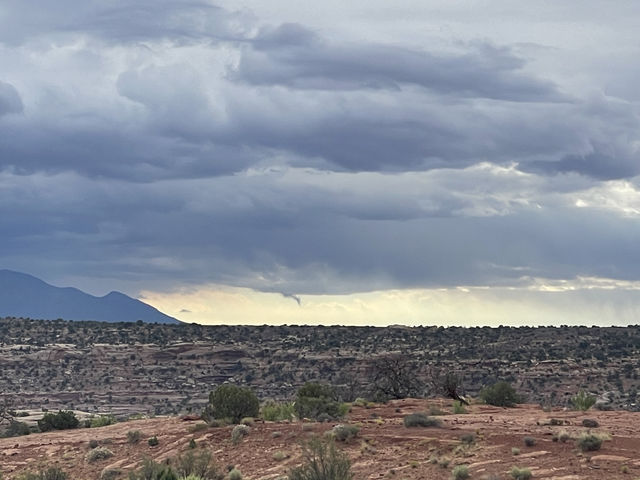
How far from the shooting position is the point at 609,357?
116562 mm

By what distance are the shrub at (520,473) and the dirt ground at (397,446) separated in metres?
0.37

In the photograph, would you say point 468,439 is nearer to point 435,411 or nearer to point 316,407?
point 435,411

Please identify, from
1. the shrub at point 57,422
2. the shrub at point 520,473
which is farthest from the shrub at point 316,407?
the shrub at point 57,422

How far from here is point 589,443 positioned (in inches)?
1628

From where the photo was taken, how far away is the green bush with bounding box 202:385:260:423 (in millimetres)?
58156

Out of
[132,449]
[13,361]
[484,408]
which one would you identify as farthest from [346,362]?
[132,449]

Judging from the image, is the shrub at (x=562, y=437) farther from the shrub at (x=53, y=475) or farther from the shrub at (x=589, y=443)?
the shrub at (x=53, y=475)

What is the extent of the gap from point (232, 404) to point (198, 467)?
12.9 m

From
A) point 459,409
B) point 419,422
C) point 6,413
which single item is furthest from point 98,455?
point 6,413

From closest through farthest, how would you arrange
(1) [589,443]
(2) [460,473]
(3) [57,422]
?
Answer: (2) [460,473], (1) [589,443], (3) [57,422]

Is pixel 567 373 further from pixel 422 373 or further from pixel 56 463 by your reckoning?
pixel 56 463

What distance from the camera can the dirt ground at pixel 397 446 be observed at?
4106cm

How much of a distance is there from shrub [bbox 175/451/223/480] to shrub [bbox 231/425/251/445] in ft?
13.3

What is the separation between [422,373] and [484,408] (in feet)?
160
